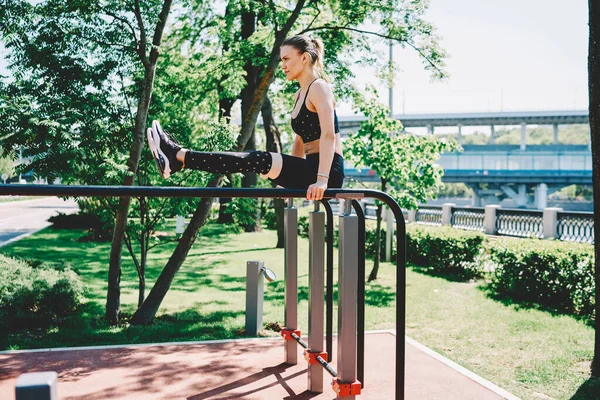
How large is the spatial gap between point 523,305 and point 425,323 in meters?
2.07

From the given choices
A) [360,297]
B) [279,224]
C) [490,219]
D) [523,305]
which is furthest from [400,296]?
[490,219]

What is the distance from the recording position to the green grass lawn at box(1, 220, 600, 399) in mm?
5490

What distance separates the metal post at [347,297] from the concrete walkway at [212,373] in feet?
2.03

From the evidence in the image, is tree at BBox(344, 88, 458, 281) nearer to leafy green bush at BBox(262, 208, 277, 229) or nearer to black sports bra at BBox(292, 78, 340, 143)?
black sports bra at BBox(292, 78, 340, 143)

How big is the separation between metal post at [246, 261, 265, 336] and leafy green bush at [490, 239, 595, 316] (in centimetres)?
514

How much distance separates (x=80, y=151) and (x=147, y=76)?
51.8 inches

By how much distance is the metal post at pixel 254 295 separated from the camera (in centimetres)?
608

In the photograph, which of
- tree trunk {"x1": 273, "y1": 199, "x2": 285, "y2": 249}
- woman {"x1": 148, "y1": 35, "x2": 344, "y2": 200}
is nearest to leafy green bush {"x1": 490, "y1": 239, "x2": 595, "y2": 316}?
woman {"x1": 148, "y1": 35, "x2": 344, "y2": 200}

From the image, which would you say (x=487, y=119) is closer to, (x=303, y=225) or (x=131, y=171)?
(x=303, y=225)

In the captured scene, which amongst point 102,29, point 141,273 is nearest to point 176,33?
point 102,29

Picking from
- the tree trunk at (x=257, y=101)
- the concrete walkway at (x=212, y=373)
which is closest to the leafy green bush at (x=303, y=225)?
the tree trunk at (x=257, y=101)

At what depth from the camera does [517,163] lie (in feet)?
114

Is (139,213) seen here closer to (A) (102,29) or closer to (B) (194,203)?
(B) (194,203)

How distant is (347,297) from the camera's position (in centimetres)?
323
